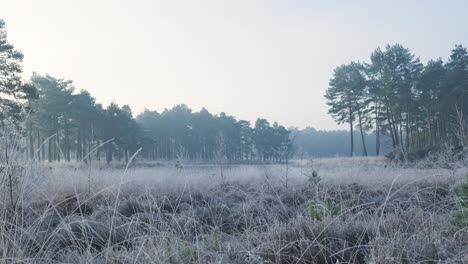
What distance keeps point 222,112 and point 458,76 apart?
127 feet

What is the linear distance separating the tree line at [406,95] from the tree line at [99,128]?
797 cm

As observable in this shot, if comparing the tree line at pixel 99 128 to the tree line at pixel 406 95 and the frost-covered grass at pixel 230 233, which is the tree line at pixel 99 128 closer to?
the frost-covered grass at pixel 230 233

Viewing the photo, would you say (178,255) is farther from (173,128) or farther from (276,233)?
(173,128)

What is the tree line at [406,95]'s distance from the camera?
28.5 metres

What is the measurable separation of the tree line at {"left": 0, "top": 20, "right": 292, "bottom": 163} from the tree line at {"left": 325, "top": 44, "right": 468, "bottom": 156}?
7966 mm

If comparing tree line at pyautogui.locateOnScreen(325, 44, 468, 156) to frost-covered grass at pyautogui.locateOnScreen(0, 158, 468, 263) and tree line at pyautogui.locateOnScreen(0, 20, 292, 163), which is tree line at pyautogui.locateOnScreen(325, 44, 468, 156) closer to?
tree line at pyautogui.locateOnScreen(0, 20, 292, 163)

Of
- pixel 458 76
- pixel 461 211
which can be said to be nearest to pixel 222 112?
pixel 458 76

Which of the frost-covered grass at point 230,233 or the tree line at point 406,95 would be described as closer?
the frost-covered grass at point 230,233

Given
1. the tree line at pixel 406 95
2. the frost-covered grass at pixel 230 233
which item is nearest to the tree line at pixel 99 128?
the frost-covered grass at pixel 230 233

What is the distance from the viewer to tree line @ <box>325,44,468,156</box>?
28484 millimetres

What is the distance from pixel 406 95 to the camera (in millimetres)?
31609

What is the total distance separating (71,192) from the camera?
7211 mm

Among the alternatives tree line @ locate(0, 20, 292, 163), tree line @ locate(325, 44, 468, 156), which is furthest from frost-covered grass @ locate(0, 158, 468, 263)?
tree line @ locate(325, 44, 468, 156)

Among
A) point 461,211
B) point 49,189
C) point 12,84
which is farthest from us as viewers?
point 12,84
